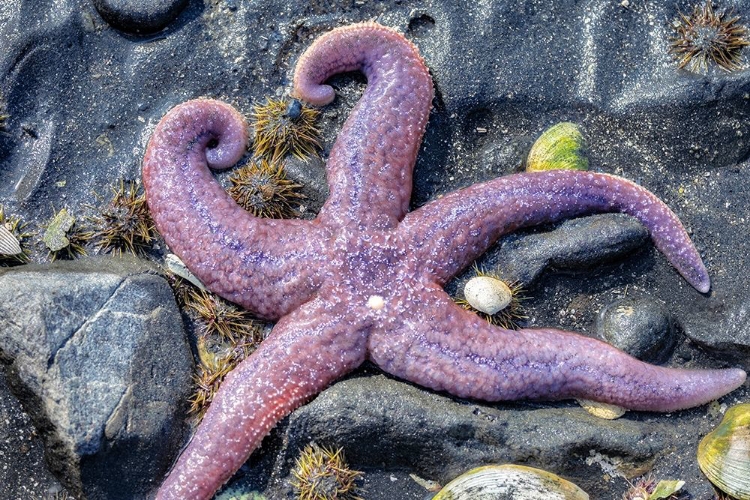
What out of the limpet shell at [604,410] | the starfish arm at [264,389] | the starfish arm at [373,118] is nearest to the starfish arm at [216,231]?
the starfish arm at [264,389]

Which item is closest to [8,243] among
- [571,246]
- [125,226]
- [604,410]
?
[125,226]

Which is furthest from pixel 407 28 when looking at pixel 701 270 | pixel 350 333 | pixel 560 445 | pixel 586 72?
pixel 560 445

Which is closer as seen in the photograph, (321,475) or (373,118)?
(321,475)

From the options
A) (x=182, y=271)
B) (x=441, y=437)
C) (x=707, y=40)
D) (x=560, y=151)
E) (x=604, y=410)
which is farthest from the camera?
(x=707, y=40)

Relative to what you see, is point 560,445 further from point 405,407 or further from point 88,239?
point 88,239

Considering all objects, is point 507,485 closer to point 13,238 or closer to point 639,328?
point 639,328

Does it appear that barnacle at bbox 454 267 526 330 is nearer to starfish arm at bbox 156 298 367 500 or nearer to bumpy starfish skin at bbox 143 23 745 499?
bumpy starfish skin at bbox 143 23 745 499
